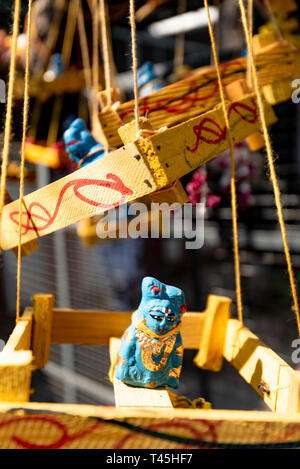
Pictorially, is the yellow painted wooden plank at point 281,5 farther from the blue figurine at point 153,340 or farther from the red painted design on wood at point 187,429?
the red painted design on wood at point 187,429

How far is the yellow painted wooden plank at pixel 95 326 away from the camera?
2.96 ft

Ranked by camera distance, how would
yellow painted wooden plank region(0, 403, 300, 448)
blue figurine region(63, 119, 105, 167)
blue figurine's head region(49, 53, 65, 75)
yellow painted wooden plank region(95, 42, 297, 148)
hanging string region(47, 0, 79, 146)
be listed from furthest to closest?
blue figurine's head region(49, 53, 65, 75) → hanging string region(47, 0, 79, 146) → blue figurine region(63, 119, 105, 167) → yellow painted wooden plank region(95, 42, 297, 148) → yellow painted wooden plank region(0, 403, 300, 448)

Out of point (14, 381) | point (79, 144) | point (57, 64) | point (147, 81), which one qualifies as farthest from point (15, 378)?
point (57, 64)

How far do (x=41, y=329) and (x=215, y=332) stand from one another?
0.33 metres

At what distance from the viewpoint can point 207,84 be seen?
2.85ft

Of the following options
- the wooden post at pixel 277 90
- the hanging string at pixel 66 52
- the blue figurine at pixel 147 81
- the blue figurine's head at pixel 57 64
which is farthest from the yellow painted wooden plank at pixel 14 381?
the blue figurine's head at pixel 57 64

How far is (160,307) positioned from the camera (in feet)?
2.17

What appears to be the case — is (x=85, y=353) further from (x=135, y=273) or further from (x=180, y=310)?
(x=180, y=310)

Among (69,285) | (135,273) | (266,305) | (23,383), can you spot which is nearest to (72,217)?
(23,383)

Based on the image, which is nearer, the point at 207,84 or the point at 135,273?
the point at 207,84

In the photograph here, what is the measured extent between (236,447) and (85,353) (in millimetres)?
1590

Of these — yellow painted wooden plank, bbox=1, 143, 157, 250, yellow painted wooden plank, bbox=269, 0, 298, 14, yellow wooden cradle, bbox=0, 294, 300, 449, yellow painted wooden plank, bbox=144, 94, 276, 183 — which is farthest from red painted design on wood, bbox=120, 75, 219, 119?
yellow painted wooden plank, bbox=269, 0, 298, 14

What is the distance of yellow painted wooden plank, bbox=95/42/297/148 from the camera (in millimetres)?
812

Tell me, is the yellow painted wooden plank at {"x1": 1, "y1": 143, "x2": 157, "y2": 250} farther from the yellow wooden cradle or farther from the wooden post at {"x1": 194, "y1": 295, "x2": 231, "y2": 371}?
the wooden post at {"x1": 194, "y1": 295, "x2": 231, "y2": 371}
